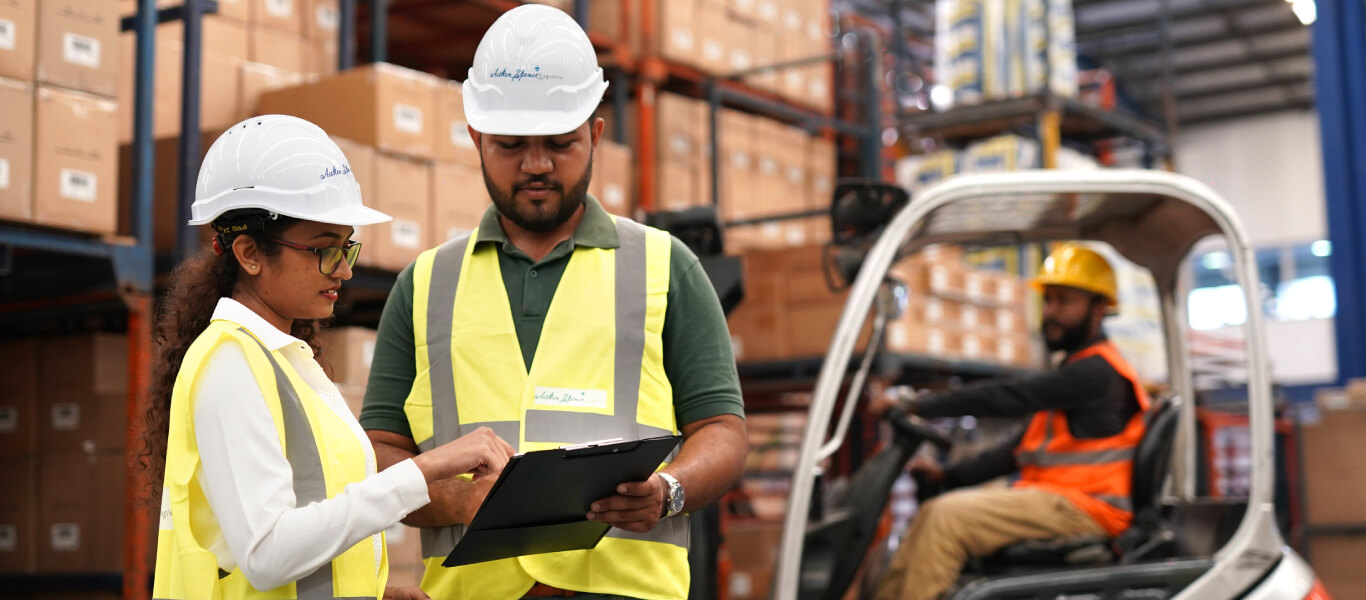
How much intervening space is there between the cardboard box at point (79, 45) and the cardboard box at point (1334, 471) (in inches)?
278

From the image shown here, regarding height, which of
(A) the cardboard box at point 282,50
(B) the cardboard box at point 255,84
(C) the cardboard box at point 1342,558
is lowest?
(C) the cardboard box at point 1342,558

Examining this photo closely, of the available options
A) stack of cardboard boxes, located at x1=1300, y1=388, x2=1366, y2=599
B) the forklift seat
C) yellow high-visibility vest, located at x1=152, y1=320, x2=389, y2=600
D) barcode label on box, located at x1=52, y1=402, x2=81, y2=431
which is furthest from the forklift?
stack of cardboard boxes, located at x1=1300, y1=388, x2=1366, y2=599

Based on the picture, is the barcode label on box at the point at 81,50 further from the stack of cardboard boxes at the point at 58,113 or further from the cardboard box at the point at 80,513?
the cardboard box at the point at 80,513

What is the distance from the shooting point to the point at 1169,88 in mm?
17953

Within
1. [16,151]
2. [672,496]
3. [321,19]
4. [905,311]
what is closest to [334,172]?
[672,496]

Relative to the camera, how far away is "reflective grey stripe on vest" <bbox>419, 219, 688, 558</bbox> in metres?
2.36

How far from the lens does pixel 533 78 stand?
243 centimetres

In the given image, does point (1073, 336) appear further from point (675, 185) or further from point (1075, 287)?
point (675, 185)

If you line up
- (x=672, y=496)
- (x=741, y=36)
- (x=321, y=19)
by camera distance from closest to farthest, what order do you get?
(x=672, y=496)
(x=321, y=19)
(x=741, y=36)

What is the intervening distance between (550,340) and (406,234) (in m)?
3.42

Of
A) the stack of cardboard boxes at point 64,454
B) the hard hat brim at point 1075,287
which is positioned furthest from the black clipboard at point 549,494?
the stack of cardboard boxes at point 64,454

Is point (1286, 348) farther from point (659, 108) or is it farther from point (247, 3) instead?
point (247, 3)

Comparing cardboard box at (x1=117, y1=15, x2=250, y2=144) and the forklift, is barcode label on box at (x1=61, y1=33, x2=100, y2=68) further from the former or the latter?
the forklift

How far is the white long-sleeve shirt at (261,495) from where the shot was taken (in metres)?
1.79
